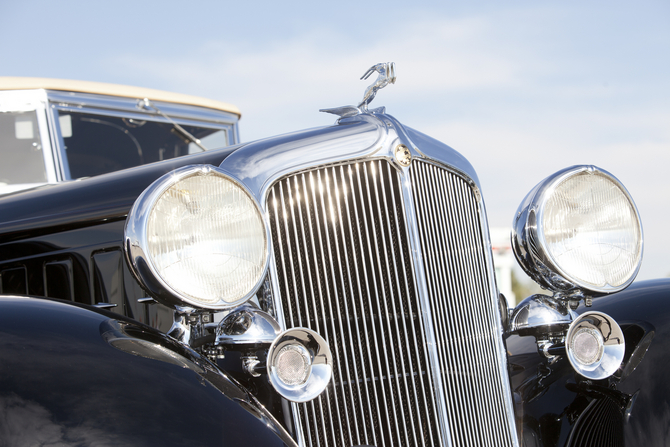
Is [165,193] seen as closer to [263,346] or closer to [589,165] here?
[263,346]

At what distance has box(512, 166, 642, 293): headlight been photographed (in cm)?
209

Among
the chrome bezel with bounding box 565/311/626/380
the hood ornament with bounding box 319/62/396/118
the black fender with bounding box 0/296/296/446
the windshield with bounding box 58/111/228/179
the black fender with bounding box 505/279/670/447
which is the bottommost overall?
the black fender with bounding box 505/279/670/447

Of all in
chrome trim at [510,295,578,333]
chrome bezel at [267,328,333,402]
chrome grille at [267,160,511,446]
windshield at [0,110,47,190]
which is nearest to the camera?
chrome bezel at [267,328,333,402]

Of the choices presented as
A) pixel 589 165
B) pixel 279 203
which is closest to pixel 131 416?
pixel 279 203

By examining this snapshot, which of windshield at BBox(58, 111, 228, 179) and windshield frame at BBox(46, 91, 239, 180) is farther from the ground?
windshield frame at BBox(46, 91, 239, 180)

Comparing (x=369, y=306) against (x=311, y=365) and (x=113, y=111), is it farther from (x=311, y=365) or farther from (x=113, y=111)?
(x=113, y=111)

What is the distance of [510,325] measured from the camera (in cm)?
226

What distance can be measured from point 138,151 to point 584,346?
253 centimetres

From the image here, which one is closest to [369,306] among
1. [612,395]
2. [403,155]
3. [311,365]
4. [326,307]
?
[326,307]

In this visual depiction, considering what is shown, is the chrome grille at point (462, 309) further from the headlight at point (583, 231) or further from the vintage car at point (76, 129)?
the vintage car at point (76, 129)

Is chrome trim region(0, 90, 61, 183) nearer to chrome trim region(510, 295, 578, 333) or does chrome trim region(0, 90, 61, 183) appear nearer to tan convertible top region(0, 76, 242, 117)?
tan convertible top region(0, 76, 242, 117)

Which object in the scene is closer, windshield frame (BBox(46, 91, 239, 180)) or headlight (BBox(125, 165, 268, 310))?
headlight (BBox(125, 165, 268, 310))

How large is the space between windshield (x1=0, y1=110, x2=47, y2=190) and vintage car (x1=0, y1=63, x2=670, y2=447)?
2.86 feet

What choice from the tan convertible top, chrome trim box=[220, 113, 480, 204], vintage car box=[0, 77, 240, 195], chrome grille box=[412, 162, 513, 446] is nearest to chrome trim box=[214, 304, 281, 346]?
chrome trim box=[220, 113, 480, 204]
